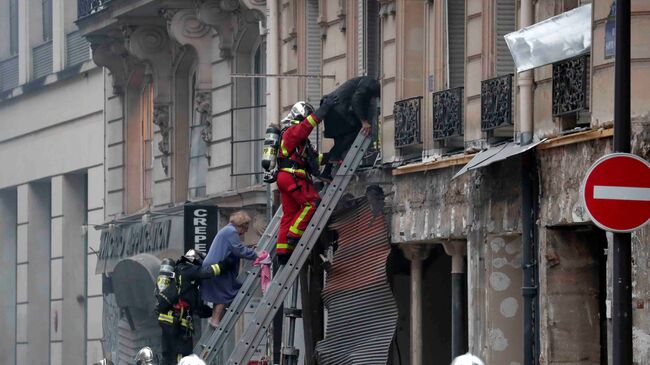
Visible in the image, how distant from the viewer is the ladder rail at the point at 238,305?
23594 mm

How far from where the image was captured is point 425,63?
73.8 ft

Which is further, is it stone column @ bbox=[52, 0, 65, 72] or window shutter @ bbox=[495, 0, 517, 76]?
stone column @ bbox=[52, 0, 65, 72]

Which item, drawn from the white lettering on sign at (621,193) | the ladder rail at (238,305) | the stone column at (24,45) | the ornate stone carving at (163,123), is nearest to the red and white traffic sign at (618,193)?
the white lettering on sign at (621,193)

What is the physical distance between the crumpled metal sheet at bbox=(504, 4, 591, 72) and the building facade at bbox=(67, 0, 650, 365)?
5.5 inches

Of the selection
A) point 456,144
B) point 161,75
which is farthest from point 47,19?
point 456,144

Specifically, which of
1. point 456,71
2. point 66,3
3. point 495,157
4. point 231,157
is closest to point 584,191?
point 495,157

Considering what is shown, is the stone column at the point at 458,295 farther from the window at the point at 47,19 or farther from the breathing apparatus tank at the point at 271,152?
the window at the point at 47,19

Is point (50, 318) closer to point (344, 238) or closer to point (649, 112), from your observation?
point (344, 238)

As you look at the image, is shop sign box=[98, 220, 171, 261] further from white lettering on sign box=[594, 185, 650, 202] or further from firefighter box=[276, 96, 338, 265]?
white lettering on sign box=[594, 185, 650, 202]

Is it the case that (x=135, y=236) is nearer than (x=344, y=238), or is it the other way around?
(x=344, y=238)

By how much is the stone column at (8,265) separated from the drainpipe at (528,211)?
25.7 metres

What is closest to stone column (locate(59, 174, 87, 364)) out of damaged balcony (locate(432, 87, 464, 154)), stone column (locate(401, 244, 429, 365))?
stone column (locate(401, 244, 429, 365))

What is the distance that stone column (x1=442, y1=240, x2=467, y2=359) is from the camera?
21.5 metres

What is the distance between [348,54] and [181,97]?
8874 mm
